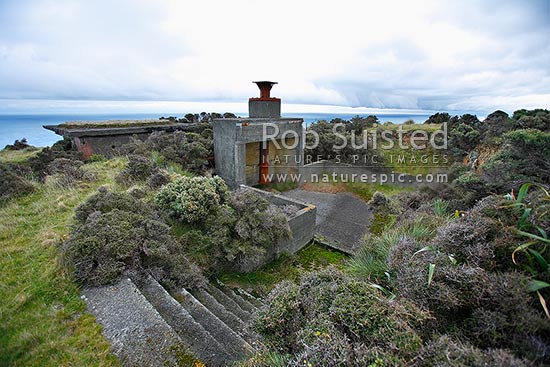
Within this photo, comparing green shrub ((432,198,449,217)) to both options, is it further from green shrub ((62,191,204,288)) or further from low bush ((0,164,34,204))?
low bush ((0,164,34,204))

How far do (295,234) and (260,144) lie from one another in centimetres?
488

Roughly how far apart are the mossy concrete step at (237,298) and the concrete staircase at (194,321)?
0.17 m

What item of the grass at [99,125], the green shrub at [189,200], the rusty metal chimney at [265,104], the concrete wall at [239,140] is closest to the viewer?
the green shrub at [189,200]

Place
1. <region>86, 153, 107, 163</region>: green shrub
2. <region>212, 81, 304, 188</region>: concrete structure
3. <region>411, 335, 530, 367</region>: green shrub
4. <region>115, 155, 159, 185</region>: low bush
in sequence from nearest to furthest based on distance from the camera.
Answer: <region>411, 335, 530, 367</region>: green shrub → <region>115, 155, 159, 185</region>: low bush → <region>212, 81, 304, 188</region>: concrete structure → <region>86, 153, 107, 163</region>: green shrub

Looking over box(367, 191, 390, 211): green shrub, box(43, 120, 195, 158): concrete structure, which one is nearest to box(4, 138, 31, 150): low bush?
box(43, 120, 195, 158): concrete structure

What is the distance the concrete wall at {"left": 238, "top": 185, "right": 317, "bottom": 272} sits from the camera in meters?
5.97

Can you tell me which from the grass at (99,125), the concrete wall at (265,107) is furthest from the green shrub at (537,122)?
the grass at (99,125)

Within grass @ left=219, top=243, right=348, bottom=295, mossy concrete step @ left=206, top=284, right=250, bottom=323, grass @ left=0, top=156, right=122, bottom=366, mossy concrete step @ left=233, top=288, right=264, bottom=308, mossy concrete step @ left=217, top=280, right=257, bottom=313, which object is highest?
grass @ left=0, top=156, right=122, bottom=366

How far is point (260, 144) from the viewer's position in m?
10.5

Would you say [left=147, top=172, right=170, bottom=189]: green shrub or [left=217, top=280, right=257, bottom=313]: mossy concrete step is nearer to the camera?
[left=217, top=280, right=257, bottom=313]: mossy concrete step

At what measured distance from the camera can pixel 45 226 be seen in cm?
470

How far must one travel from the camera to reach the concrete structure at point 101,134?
10727mm

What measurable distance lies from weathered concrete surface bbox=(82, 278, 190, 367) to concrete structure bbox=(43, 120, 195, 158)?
967 centimetres

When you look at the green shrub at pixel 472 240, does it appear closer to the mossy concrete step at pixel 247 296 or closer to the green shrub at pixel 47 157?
the mossy concrete step at pixel 247 296
